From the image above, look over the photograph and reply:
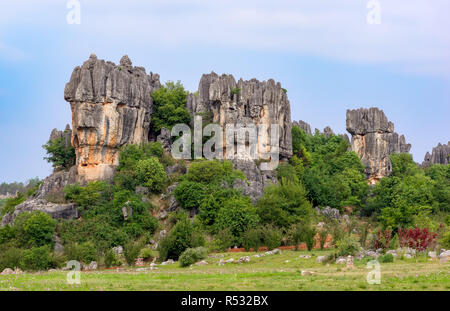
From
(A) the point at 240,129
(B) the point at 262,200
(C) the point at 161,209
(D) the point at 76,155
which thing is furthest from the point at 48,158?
(B) the point at 262,200

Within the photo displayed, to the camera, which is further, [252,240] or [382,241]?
[252,240]

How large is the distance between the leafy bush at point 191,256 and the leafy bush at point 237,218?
39.0 feet

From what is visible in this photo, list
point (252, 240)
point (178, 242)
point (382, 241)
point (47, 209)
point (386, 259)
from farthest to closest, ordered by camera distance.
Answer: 1. point (47, 209)
2. point (252, 240)
3. point (178, 242)
4. point (382, 241)
5. point (386, 259)

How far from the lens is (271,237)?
1703 inches

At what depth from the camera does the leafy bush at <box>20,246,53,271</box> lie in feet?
129

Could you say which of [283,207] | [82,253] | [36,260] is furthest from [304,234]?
[36,260]

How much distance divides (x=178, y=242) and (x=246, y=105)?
2696cm

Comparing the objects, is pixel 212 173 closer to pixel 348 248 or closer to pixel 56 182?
pixel 56 182

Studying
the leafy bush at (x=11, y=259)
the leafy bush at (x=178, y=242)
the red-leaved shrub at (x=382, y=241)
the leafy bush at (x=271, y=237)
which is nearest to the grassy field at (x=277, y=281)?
the red-leaved shrub at (x=382, y=241)

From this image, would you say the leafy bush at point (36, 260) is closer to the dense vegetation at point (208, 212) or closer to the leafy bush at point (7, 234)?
the dense vegetation at point (208, 212)

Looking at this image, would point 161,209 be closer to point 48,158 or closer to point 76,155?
point 76,155

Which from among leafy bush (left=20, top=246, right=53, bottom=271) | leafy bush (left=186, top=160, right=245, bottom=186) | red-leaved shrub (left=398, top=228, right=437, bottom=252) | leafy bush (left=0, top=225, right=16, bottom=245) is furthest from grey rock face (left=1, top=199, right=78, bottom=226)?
red-leaved shrub (left=398, top=228, right=437, bottom=252)

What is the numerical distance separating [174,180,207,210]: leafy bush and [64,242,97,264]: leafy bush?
1098 cm

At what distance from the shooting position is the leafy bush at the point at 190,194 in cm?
5200
